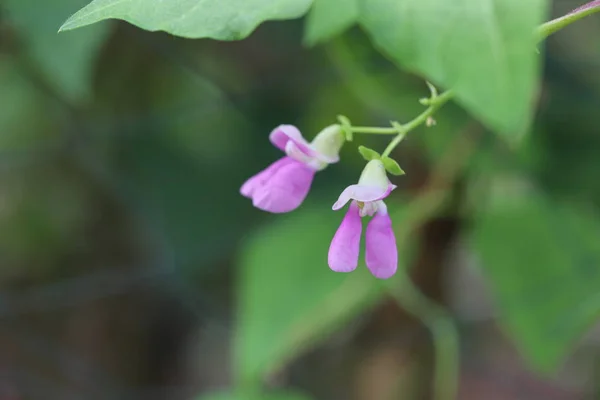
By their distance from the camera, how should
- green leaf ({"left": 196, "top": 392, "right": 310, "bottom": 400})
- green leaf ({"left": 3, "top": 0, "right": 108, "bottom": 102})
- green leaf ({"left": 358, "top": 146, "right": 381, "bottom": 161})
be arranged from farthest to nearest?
green leaf ({"left": 196, "top": 392, "right": 310, "bottom": 400}) → green leaf ({"left": 3, "top": 0, "right": 108, "bottom": 102}) → green leaf ({"left": 358, "top": 146, "right": 381, "bottom": 161})

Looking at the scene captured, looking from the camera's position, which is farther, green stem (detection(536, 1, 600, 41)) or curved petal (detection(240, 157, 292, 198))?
curved petal (detection(240, 157, 292, 198))

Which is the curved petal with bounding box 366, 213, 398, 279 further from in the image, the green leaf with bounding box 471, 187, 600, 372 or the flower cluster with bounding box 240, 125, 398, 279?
the green leaf with bounding box 471, 187, 600, 372

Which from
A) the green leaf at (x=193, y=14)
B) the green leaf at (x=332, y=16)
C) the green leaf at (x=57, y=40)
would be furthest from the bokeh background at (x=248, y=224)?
the green leaf at (x=193, y=14)

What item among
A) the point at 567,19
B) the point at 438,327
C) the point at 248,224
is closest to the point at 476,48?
the point at 567,19

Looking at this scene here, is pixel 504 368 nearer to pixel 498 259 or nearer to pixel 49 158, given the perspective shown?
pixel 498 259

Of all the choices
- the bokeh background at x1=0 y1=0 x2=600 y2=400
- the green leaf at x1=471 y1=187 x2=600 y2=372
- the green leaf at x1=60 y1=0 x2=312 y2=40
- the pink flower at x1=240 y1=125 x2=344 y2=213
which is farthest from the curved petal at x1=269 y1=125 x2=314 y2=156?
the green leaf at x1=471 y1=187 x2=600 y2=372

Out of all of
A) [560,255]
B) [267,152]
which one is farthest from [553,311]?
[267,152]
